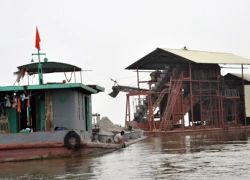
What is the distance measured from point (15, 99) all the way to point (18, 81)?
2.79 m

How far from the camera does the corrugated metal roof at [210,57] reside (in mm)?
45031

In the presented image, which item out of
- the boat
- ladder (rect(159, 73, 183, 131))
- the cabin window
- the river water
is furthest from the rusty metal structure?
the river water

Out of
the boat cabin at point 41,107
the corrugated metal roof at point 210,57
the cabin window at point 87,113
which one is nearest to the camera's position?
the boat cabin at point 41,107

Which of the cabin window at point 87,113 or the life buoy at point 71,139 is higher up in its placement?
the cabin window at point 87,113

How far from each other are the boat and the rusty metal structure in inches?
845

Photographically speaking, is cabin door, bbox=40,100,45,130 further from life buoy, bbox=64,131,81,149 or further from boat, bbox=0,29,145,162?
life buoy, bbox=64,131,81,149

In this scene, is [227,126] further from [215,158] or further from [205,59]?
[215,158]

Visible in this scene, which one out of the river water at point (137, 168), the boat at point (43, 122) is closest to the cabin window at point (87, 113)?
the boat at point (43, 122)

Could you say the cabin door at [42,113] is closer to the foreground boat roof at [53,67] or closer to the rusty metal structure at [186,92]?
the foreground boat roof at [53,67]

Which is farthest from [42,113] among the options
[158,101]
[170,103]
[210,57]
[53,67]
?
[210,57]

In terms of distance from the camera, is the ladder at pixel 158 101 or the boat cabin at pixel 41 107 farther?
the ladder at pixel 158 101

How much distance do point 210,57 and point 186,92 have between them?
388cm

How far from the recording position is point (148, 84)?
48.2m

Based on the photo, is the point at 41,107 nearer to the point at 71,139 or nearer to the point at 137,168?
the point at 71,139
